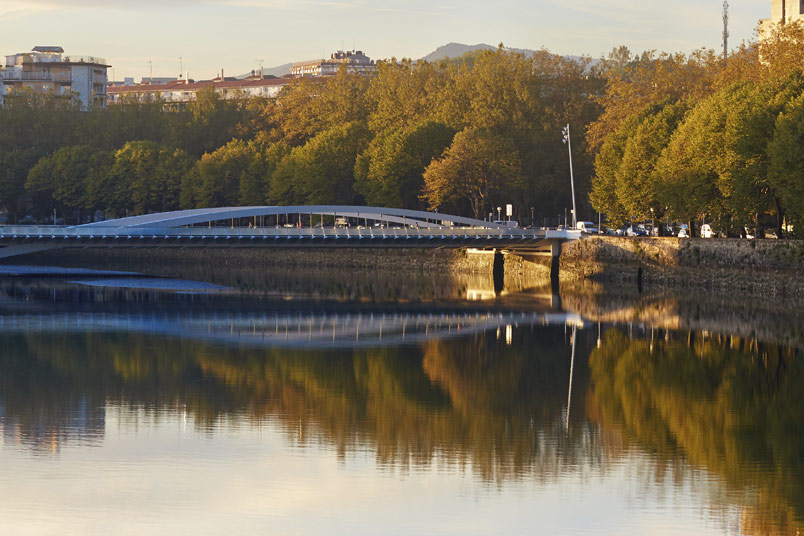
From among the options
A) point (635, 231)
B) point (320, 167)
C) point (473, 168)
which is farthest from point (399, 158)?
point (635, 231)

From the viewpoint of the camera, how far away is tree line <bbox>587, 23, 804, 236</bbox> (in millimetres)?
66494

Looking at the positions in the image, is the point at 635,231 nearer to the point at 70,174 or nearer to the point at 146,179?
the point at 146,179

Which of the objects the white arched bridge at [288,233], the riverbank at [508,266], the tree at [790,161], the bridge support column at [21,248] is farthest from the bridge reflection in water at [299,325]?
the bridge support column at [21,248]

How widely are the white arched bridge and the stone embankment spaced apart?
3030 mm

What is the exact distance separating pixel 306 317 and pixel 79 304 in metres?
14.0

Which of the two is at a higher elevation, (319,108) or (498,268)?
(319,108)

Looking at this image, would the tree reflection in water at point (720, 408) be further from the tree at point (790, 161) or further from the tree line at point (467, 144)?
the tree line at point (467, 144)

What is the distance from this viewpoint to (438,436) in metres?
29.9

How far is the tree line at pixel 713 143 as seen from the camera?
6649 cm

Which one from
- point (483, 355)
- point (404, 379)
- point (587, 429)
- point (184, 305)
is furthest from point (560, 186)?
point (587, 429)

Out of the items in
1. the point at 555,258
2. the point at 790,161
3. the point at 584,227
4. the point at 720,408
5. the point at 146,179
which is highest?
the point at 146,179

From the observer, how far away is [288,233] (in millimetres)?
81625

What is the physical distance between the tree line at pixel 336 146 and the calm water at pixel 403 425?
44.8 metres

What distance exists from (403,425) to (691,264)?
46.0 metres
